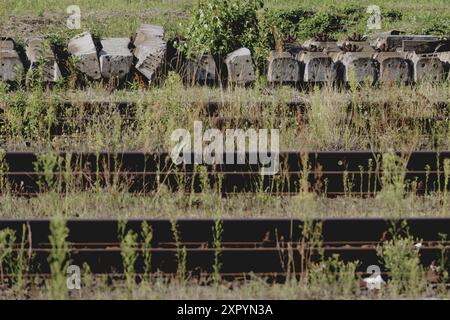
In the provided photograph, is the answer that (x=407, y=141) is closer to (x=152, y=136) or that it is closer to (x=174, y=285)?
(x=152, y=136)

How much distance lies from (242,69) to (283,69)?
0.58 metres

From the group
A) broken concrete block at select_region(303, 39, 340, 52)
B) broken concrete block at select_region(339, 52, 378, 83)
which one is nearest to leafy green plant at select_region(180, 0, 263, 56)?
broken concrete block at select_region(303, 39, 340, 52)

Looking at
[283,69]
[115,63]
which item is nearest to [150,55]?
[115,63]

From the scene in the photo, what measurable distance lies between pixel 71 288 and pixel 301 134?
13.4 feet

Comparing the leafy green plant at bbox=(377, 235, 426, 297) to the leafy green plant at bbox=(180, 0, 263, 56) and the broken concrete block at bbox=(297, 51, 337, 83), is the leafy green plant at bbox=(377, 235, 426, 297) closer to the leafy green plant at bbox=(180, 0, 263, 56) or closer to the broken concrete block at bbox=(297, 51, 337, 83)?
the broken concrete block at bbox=(297, 51, 337, 83)

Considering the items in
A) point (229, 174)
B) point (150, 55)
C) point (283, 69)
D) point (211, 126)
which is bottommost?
point (229, 174)

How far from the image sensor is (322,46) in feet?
44.4

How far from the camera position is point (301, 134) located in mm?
9789

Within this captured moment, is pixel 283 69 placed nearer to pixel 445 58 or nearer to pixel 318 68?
pixel 318 68

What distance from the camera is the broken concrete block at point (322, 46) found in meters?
12.9

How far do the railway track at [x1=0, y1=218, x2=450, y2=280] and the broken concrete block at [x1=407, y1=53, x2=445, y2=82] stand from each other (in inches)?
213

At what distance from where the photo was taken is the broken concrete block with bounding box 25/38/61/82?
37.6ft

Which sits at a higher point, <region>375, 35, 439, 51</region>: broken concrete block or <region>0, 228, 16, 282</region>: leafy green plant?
<region>375, 35, 439, 51</region>: broken concrete block
